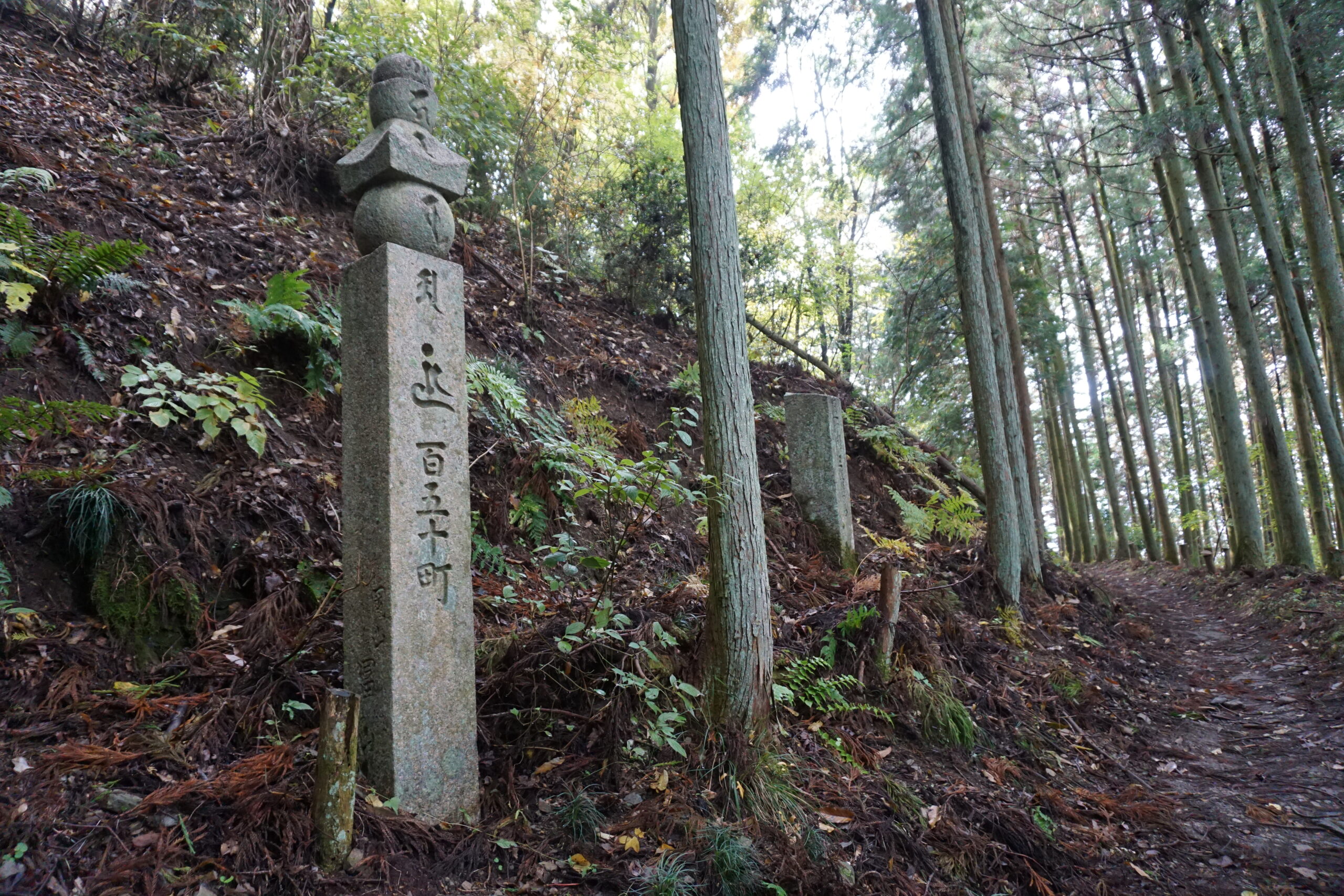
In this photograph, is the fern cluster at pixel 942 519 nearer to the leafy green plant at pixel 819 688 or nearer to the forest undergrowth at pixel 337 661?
the forest undergrowth at pixel 337 661

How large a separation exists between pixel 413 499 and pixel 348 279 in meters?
1.19

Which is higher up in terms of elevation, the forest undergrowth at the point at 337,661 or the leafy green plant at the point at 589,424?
the leafy green plant at the point at 589,424

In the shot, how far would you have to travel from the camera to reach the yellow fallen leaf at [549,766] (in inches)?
146

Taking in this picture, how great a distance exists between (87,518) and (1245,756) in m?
7.86

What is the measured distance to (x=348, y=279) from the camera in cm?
353

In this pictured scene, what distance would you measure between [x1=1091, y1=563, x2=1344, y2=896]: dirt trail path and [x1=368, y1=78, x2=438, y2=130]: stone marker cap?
567cm

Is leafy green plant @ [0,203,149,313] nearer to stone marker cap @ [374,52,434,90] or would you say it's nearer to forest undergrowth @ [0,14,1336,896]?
forest undergrowth @ [0,14,1336,896]

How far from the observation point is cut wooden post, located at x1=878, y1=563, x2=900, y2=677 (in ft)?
17.2

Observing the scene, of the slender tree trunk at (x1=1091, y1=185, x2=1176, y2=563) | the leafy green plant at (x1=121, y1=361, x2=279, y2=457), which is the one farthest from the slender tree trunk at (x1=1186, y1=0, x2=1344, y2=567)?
the leafy green plant at (x1=121, y1=361, x2=279, y2=457)

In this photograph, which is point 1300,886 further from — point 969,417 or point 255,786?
point 969,417

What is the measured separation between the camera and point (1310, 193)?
8648mm

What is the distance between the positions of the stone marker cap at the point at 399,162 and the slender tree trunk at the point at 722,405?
1.36 metres

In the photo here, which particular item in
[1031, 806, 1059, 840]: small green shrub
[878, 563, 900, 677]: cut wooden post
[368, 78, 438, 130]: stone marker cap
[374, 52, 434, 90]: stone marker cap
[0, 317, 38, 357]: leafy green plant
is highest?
[374, 52, 434, 90]: stone marker cap

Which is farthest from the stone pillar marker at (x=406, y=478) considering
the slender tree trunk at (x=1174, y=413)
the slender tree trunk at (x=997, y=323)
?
the slender tree trunk at (x=1174, y=413)
